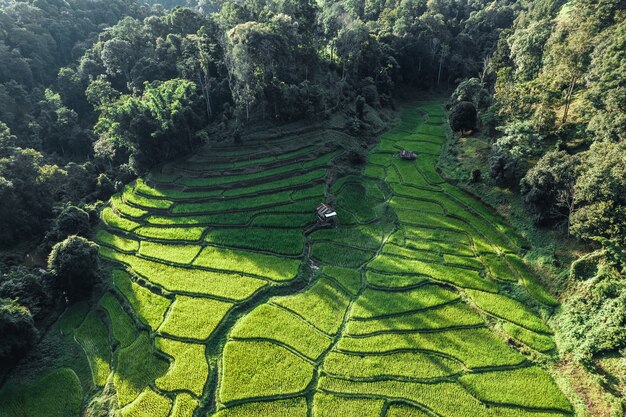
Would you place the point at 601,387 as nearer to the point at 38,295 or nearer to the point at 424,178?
the point at 424,178

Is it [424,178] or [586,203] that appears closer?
[586,203]

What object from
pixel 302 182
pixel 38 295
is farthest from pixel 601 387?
pixel 38 295

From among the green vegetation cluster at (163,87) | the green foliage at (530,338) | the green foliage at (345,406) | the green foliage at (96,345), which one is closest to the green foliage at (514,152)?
the green vegetation cluster at (163,87)

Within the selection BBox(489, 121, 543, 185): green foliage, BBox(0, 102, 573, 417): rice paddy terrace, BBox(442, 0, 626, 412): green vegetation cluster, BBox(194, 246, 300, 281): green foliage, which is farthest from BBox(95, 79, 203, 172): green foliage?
BBox(489, 121, 543, 185): green foliage

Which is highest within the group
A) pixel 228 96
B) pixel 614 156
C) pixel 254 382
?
pixel 228 96

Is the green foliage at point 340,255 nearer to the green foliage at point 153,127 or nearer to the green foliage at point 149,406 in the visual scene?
the green foliage at point 149,406

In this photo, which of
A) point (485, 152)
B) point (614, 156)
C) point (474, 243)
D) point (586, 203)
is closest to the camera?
point (614, 156)

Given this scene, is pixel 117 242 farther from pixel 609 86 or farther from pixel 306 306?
pixel 609 86
